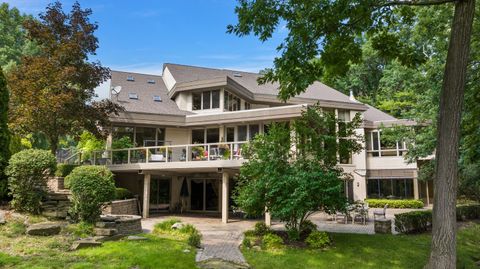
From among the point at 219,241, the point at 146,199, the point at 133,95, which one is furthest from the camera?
the point at 133,95

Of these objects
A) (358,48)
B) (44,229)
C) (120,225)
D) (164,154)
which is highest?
(358,48)

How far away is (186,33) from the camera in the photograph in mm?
21000

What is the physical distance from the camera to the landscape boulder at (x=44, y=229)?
10492mm

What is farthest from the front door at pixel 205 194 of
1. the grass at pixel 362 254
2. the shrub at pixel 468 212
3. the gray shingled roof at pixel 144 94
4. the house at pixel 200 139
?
the shrub at pixel 468 212

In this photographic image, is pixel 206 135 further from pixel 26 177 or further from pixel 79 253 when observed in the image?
pixel 79 253

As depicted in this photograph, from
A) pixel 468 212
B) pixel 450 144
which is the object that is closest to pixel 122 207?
pixel 450 144

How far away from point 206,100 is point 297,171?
13.0 m

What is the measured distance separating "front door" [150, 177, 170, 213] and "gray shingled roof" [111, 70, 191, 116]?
4.20 metres

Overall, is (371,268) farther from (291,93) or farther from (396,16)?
(396,16)

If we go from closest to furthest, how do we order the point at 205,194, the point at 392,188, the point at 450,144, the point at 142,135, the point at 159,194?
the point at 450,144 → the point at 142,135 → the point at 159,194 → the point at 205,194 → the point at 392,188

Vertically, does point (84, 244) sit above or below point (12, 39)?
below

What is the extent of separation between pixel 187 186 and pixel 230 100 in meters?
6.12

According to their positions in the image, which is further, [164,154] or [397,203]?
[397,203]

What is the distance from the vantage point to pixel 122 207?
17.3m
